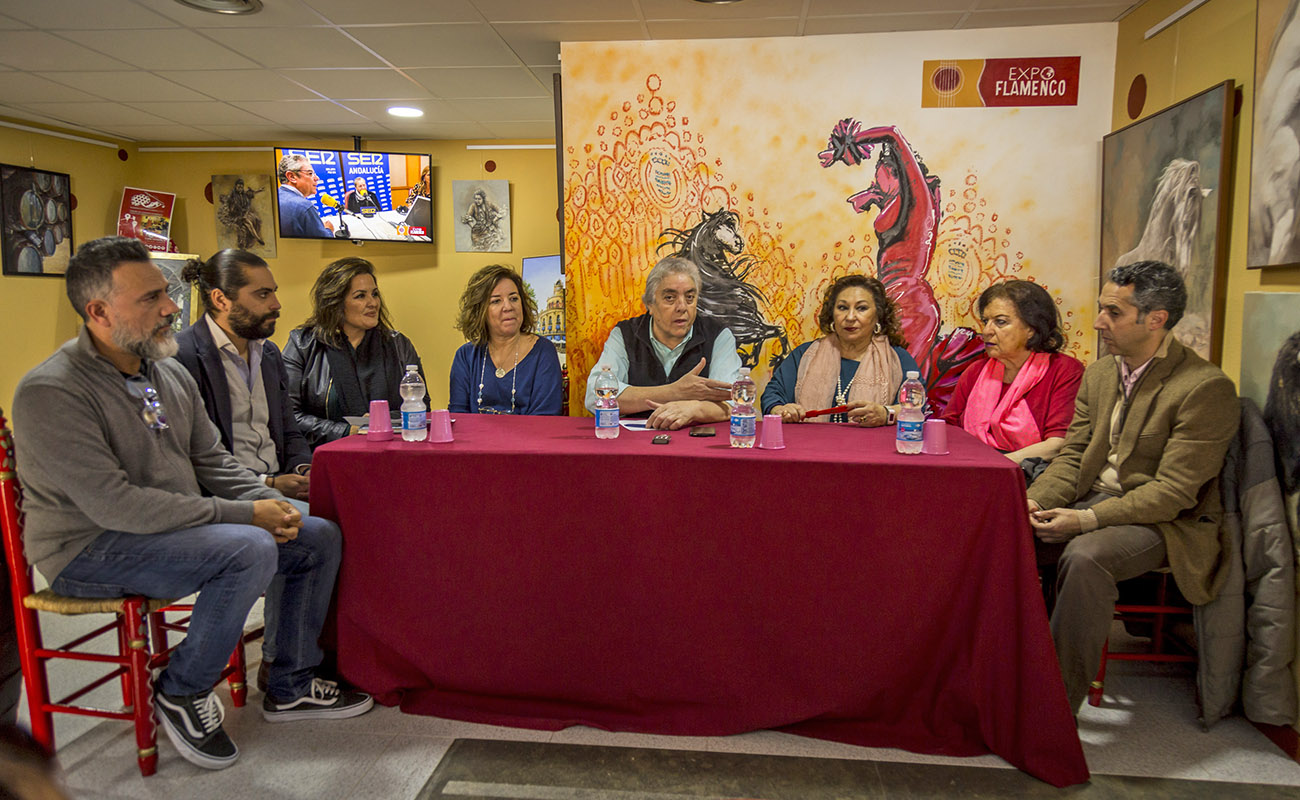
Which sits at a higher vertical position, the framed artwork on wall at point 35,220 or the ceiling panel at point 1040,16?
the ceiling panel at point 1040,16

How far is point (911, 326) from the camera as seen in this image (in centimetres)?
389

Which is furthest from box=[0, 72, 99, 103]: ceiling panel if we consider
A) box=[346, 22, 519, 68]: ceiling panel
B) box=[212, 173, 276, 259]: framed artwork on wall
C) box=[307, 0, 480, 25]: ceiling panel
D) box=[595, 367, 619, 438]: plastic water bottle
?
box=[595, 367, 619, 438]: plastic water bottle

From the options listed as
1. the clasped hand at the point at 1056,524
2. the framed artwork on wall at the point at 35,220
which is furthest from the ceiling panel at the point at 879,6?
the framed artwork on wall at the point at 35,220

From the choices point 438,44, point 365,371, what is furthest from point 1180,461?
point 438,44

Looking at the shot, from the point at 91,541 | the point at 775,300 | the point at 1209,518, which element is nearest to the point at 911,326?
the point at 775,300

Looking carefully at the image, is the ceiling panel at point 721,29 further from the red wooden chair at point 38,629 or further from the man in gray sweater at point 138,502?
the red wooden chair at point 38,629

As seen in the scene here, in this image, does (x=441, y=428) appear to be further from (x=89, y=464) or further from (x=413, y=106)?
(x=413, y=106)

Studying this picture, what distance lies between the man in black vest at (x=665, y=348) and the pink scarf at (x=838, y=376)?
1.19 ft

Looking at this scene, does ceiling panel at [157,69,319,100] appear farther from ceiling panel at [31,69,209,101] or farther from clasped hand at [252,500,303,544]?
clasped hand at [252,500,303,544]

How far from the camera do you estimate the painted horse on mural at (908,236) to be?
3795mm

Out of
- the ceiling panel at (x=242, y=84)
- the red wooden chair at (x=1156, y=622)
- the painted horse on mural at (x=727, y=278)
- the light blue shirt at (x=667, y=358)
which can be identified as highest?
the ceiling panel at (x=242, y=84)

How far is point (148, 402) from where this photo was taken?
2.18 m

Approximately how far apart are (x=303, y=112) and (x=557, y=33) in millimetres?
2573

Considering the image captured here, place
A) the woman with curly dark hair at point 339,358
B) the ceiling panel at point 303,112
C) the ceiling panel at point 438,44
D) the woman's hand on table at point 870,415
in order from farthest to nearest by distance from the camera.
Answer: the ceiling panel at point 303,112 < the ceiling panel at point 438,44 < the woman with curly dark hair at point 339,358 < the woman's hand on table at point 870,415
